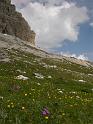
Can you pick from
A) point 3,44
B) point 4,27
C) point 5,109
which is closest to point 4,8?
point 4,27

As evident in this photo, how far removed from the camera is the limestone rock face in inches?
5896

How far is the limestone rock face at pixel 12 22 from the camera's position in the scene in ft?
491

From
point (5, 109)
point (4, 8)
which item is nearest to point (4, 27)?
point (4, 8)

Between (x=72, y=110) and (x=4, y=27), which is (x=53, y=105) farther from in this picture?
(x=4, y=27)

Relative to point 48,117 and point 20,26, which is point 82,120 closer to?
point 48,117

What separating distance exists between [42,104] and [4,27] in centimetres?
13001

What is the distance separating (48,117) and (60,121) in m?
0.58

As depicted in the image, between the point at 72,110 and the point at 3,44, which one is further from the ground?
the point at 72,110

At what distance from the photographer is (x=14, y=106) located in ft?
64.5

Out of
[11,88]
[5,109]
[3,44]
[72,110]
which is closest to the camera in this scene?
[5,109]

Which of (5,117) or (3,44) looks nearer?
(5,117)

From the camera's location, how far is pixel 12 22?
501 feet

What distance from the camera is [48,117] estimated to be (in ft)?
57.3

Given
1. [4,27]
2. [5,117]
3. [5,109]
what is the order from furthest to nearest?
[4,27]
[5,109]
[5,117]
